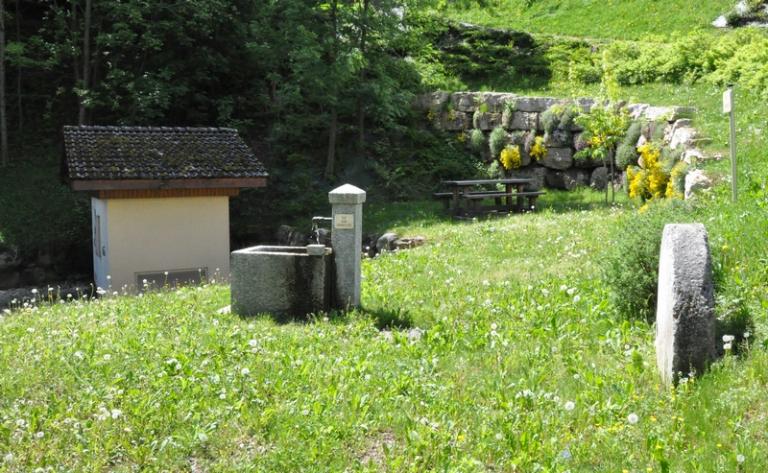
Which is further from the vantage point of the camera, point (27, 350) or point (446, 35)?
point (446, 35)

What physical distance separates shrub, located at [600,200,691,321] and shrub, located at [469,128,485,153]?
1402cm

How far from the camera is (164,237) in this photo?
1453cm

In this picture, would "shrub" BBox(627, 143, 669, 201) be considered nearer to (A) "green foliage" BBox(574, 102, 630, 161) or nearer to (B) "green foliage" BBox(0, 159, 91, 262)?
(A) "green foliage" BBox(574, 102, 630, 161)

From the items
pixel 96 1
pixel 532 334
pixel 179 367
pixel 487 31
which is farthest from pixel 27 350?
pixel 487 31

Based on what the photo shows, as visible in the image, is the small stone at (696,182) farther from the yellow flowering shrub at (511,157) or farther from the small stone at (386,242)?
the yellow flowering shrub at (511,157)

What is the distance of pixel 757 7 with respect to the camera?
74.4 ft

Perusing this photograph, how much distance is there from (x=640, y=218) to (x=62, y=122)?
2177cm

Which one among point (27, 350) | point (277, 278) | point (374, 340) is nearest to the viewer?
point (27, 350)

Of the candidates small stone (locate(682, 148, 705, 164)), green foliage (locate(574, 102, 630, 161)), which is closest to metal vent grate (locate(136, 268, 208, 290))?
green foliage (locate(574, 102, 630, 161))

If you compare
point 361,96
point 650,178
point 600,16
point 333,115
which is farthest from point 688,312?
point 600,16

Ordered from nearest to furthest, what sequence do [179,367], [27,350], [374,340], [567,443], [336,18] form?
[567,443] → [179,367] → [27,350] → [374,340] → [336,18]

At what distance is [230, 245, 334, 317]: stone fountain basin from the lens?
802 centimetres

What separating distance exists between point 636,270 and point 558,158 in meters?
12.8

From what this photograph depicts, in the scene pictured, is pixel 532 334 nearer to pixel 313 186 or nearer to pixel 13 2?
pixel 313 186
